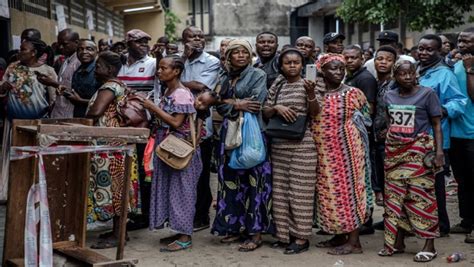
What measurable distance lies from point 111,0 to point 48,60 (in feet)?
46.8

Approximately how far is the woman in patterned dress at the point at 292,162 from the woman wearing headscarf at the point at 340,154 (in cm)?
10

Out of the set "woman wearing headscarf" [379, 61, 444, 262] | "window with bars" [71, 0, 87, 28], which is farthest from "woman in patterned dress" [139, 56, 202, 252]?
"window with bars" [71, 0, 87, 28]

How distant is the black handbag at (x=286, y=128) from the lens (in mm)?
5824

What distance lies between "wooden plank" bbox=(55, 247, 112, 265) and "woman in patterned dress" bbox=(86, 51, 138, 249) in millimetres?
912

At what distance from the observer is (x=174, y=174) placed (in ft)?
19.9

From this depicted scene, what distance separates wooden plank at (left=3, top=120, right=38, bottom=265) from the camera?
4.89 meters

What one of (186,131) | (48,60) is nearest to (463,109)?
(186,131)

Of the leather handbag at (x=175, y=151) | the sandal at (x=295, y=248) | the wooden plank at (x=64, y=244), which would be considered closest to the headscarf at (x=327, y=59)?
the leather handbag at (x=175, y=151)

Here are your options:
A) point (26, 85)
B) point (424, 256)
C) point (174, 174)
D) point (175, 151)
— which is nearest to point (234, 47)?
point (175, 151)

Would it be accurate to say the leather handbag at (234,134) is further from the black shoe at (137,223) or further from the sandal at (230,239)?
the black shoe at (137,223)

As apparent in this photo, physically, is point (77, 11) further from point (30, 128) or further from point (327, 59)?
point (30, 128)

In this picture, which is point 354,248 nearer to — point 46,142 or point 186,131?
point 186,131

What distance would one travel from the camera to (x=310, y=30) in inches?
1258

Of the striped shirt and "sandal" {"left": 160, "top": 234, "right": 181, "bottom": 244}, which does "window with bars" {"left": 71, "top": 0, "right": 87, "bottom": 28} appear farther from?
"sandal" {"left": 160, "top": 234, "right": 181, "bottom": 244}
